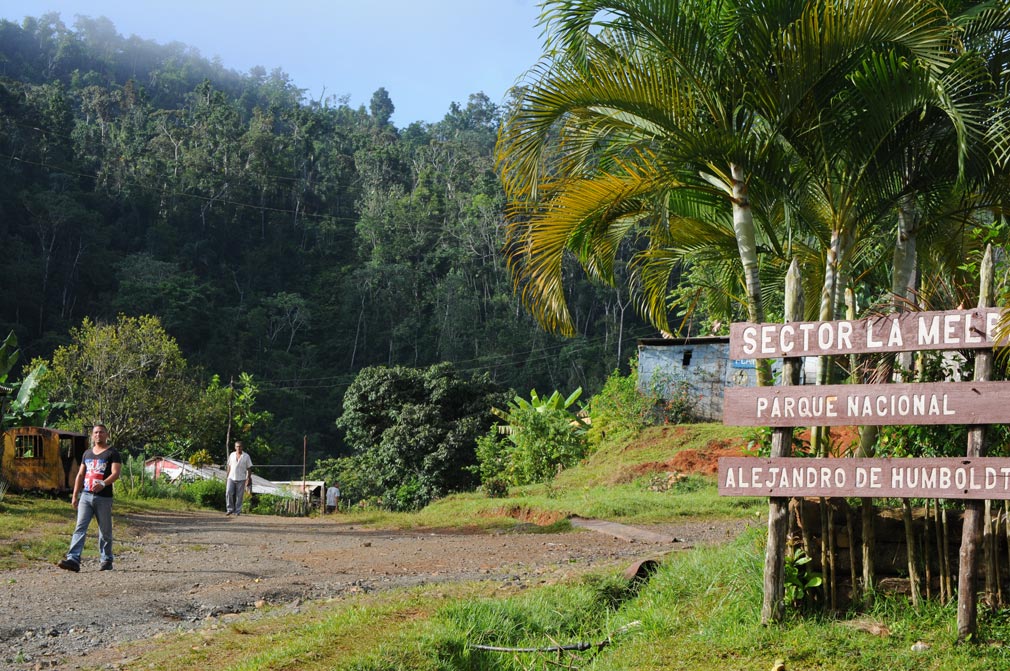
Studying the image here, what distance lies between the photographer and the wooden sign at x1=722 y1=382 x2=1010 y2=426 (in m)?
→ 5.75

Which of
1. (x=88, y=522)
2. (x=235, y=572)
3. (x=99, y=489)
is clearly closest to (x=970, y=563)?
(x=235, y=572)

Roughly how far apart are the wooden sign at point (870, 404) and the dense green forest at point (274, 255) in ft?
157

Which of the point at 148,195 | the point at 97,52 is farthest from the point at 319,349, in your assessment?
the point at 97,52

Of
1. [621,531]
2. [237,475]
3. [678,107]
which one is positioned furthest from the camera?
[237,475]

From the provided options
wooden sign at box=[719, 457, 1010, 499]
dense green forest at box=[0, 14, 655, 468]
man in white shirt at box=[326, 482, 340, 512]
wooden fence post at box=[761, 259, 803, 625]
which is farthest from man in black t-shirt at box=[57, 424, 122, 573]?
dense green forest at box=[0, 14, 655, 468]

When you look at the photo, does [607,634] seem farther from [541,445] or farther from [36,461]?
[541,445]

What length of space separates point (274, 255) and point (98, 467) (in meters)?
68.2

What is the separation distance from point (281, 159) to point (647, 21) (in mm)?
77377

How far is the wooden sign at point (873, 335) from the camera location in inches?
230

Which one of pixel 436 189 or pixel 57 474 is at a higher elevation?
pixel 436 189

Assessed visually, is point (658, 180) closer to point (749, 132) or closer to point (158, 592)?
point (749, 132)

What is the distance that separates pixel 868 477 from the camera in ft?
19.5

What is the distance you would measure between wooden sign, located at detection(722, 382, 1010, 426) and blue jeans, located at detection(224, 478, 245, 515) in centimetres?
1555

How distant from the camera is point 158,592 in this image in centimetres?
872
